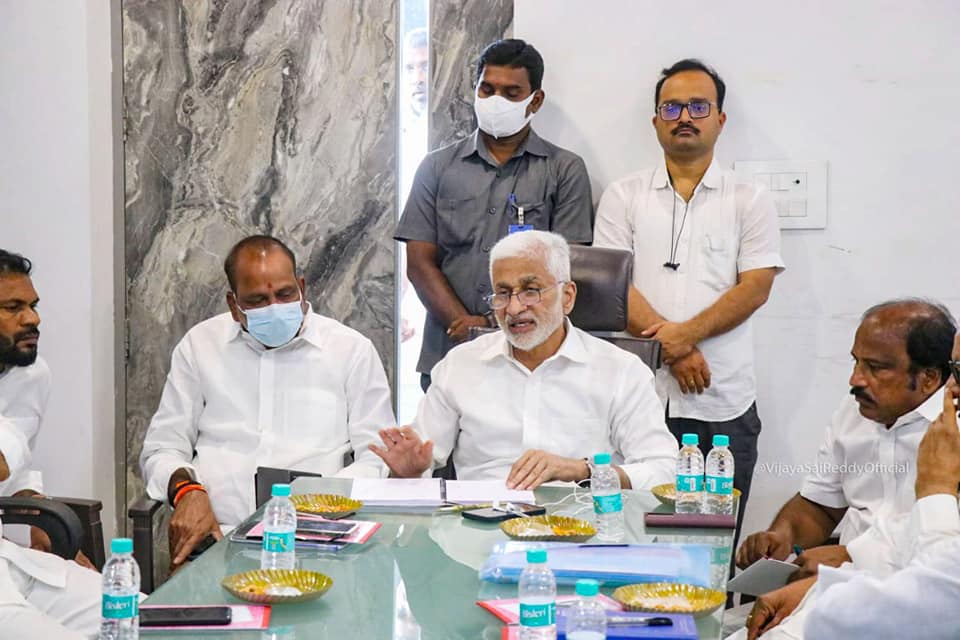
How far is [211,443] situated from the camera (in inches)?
139

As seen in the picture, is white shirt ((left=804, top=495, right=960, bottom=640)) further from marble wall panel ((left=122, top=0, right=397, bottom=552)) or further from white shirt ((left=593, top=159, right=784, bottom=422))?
marble wall panel ((left=122, top=0, right=397, bottom=552))

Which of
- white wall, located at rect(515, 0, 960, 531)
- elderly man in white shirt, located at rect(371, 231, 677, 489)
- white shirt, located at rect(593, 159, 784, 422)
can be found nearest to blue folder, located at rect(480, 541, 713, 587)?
elderly man in white shirt, located at rect(371, 231, 677, 489)

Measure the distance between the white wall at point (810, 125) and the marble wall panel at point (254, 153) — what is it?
769mm

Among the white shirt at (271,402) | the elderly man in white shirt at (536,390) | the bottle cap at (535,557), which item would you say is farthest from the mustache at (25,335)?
the bottle cap at (535,557)

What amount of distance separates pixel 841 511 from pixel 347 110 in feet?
8.27

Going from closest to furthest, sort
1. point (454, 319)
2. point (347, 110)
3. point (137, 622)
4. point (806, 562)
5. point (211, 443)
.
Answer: point (137, 622) → point (806, 562) → point (211, 443) → point (454, 319) → point (347, 110)

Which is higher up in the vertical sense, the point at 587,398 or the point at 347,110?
the point at 347,110

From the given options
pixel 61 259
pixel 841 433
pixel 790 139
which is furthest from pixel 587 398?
pixel 61 259

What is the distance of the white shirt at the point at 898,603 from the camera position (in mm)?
1828

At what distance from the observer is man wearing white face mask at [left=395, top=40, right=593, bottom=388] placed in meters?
4.05

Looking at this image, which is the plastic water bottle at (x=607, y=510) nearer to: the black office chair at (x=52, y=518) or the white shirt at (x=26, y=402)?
the black office chair at (x=52, y=518)

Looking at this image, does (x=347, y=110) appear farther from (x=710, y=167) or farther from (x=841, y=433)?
(x=841, y=433)

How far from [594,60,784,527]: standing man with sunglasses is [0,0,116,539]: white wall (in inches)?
83.2

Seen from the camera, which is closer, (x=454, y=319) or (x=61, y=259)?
(x=454, y=319)
